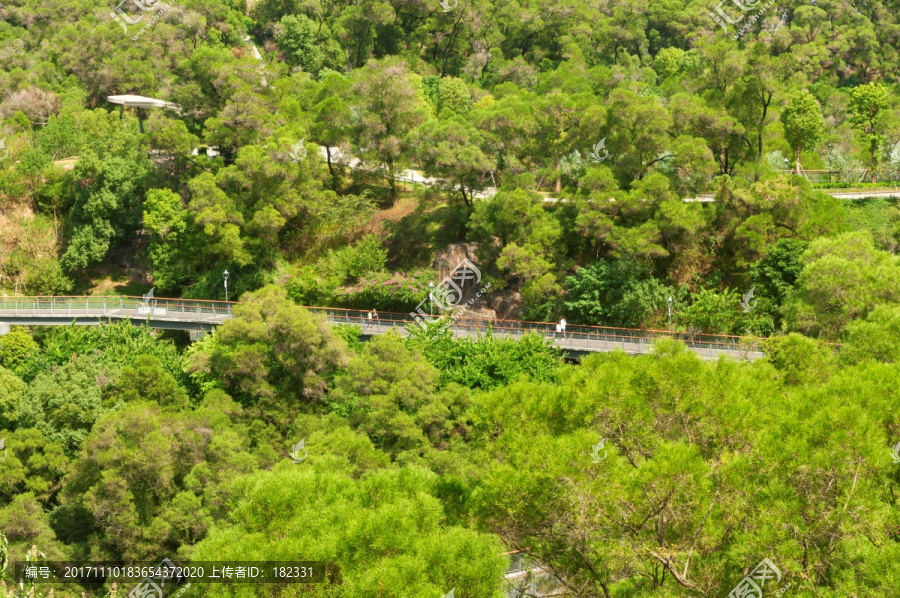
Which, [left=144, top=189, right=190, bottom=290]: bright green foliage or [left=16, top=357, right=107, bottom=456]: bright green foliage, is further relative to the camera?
[left=144, top=189, right=190, bottom=290]: bright green foliage

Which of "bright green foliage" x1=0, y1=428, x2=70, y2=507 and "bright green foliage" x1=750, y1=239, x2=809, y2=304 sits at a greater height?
"bright green foliage" x1=750, y1=239, x2=809, y2=304

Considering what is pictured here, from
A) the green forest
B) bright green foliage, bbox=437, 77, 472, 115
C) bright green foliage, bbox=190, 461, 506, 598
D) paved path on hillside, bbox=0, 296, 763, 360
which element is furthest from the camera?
bright green foliage, bbox=437, 77, 472, 115

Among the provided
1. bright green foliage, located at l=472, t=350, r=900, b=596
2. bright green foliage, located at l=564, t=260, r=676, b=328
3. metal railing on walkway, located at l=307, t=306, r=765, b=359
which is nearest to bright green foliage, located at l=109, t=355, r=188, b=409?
metal railing on walkway, located at l=307, t=306, r=765, b=359

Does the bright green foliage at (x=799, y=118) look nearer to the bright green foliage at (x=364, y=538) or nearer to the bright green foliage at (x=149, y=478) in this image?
the bright green foliage at (x=149, y=478)

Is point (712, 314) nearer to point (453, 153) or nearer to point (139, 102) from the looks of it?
point (453, 153)

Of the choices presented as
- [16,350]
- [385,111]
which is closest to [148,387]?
[16,350]

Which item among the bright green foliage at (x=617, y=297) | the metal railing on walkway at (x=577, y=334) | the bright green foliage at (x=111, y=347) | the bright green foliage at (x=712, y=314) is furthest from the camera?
the bright green foliage at (x=111, y=347)

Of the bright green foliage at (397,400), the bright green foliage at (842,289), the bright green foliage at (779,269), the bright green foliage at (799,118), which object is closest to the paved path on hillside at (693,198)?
the bright green foliage at (799,118)

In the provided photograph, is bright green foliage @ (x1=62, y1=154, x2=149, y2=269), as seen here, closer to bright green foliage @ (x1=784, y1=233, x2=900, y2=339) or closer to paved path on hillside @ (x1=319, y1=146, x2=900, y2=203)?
paved path on hillside @ (x1=319, y1=146, x2=900, y2=203)
